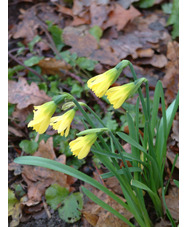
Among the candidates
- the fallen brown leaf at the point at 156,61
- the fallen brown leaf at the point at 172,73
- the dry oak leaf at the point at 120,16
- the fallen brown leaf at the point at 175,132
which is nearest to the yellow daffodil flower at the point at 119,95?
the fallen brown leaf at the point at 175,132

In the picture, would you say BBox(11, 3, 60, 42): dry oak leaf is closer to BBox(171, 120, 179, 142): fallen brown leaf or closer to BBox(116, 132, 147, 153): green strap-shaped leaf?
BBox(171, 120, 179, 142): fallen brown leaf

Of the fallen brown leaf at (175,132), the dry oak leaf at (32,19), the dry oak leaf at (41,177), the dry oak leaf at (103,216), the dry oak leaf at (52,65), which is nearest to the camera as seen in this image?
the dry oak leaf at (103,216)

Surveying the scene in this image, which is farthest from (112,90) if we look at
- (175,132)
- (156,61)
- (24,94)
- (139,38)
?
(139,38)

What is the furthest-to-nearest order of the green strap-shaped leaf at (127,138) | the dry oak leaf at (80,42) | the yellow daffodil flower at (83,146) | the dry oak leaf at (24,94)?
the dry oak leaf at (80,42), the dry oak leaf at (24,94), the green strap-shaped leaf at (127,138), the yellow daffodil flower at (83,146)

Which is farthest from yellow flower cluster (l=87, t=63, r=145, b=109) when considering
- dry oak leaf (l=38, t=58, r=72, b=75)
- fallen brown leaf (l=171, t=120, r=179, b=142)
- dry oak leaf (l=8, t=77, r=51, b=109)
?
dry oak leaf (l=38, t=58, r=72, b=75)

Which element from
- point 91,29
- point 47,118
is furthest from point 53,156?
point 91,29

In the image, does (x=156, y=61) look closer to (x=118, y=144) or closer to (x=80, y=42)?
(x=80, y=42)

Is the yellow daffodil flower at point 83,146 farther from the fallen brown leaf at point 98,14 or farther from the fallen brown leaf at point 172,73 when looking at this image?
the fallen brown leaf at point 98,14

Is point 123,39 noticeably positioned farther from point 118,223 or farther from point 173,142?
point 118,223
